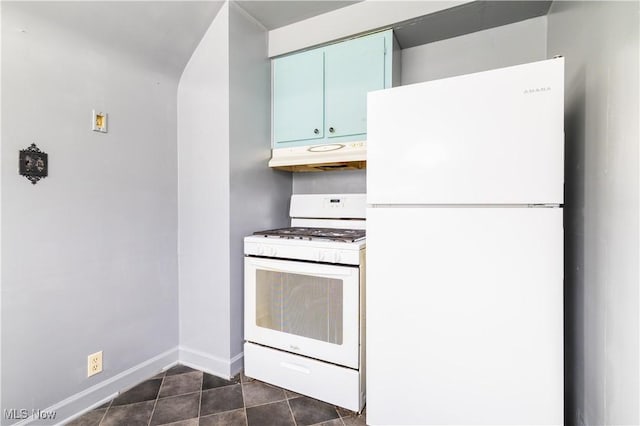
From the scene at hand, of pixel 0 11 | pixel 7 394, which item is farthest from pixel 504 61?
pixel 7 394

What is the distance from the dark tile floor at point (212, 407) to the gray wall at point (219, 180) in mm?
174

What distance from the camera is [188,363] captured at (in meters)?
2.14

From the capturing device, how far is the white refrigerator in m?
1.18

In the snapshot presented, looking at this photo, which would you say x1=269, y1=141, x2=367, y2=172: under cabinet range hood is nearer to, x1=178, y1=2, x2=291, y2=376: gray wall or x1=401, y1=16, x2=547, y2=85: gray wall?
x1=178, y1=2, x2=291, y2=376: gray wall

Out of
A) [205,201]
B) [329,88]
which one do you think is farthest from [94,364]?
[329,88]

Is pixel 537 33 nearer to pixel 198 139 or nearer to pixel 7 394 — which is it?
pixel 198 139

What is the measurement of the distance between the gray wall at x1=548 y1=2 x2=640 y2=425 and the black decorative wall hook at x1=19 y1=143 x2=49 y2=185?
2.31 metres

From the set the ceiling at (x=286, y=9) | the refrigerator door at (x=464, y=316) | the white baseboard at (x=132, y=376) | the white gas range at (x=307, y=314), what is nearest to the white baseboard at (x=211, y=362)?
the white baseboard at (x=132, y=376)

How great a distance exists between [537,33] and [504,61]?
0.23 metres

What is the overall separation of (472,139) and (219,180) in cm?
145

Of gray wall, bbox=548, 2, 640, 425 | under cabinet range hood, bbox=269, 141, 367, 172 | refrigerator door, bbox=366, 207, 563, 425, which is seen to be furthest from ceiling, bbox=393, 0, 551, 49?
refrigerator door, bbox=366, 207, 563, 425

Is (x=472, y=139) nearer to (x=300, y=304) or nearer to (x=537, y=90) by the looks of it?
(x=537, y=90)

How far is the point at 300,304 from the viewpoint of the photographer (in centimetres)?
180

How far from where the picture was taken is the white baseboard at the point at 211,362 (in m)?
1.98
